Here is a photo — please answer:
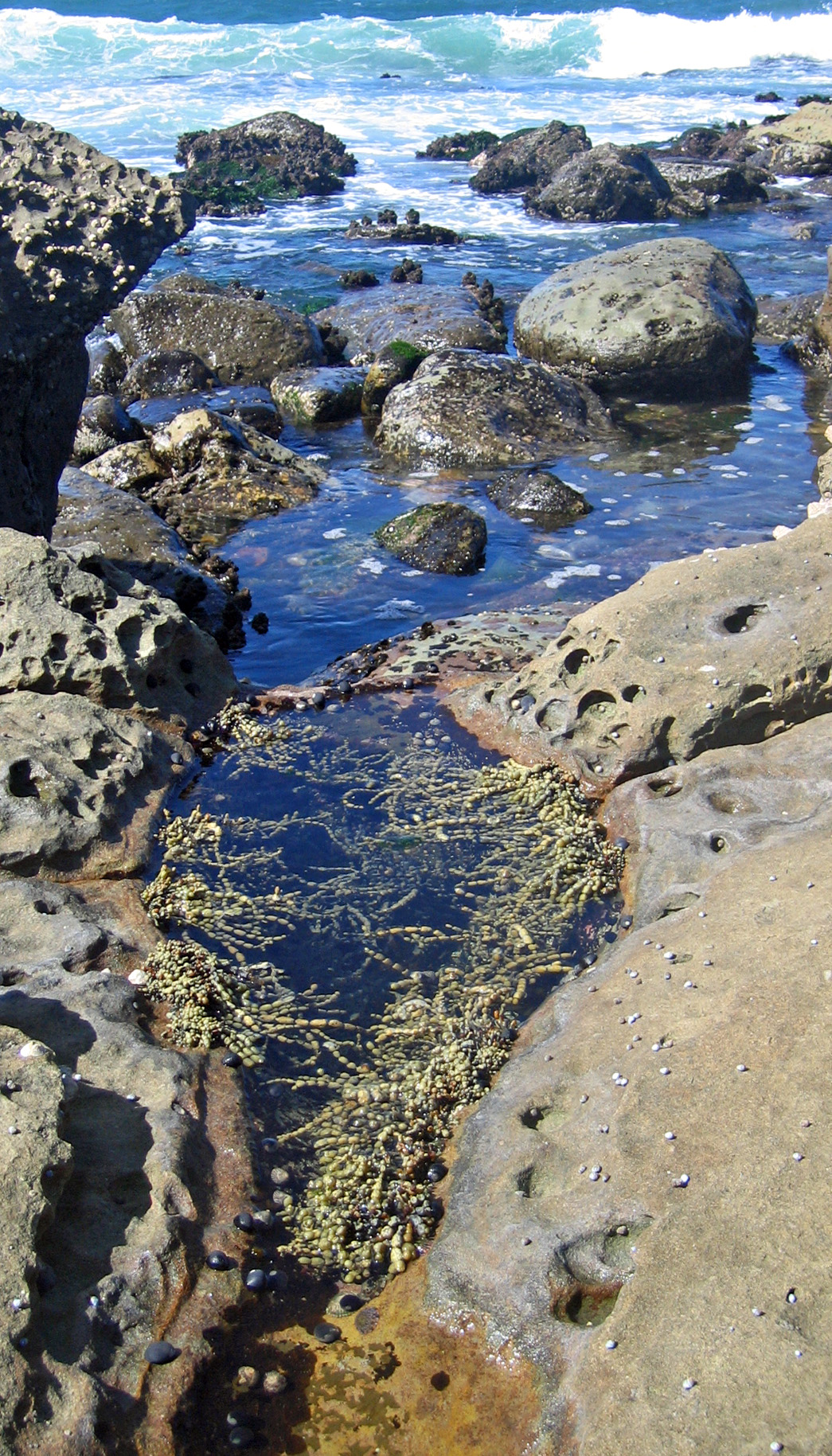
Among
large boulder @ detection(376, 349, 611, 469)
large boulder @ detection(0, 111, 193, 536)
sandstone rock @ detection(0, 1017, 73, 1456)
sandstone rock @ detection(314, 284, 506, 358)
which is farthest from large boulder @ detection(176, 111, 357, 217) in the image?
sandstone rock @ detection(0, 1017, 73, 1456)

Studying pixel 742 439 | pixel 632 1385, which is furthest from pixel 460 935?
pixel 742 439

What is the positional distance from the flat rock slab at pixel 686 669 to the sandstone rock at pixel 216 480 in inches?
205

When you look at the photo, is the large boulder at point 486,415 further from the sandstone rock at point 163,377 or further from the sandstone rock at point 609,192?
the sandstone rock at point 609,192

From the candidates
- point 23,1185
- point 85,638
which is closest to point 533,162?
point 85,638

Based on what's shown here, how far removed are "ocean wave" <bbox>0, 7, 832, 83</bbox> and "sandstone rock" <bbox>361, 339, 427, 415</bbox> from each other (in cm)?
3589

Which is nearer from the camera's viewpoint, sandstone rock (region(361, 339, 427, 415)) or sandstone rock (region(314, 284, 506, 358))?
sandstone rock (region(361, 339, 427, 415))

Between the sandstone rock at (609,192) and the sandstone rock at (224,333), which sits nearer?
the sandstone rock at (224,333)

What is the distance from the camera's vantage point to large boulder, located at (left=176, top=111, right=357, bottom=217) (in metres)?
29.2

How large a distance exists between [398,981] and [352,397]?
10.7m

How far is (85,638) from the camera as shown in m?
7.47

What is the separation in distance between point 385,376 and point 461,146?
21785mm

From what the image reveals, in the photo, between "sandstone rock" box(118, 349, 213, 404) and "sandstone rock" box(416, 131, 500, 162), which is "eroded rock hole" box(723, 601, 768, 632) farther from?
"sandstone rock" box(416, 131, 500, 162)

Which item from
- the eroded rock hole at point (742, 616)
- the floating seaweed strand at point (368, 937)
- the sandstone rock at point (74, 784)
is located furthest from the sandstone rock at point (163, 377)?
the eroded rock hole at point (742, 616)

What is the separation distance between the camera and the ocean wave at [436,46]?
46.2 meters
